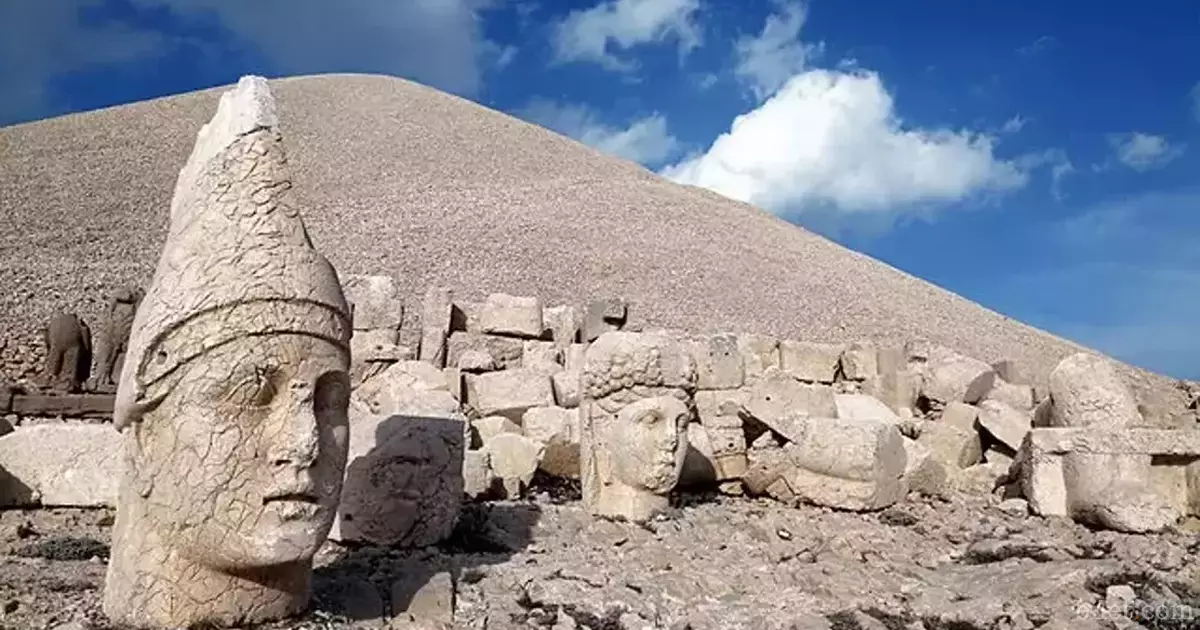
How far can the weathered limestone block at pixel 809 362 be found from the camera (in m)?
11.6

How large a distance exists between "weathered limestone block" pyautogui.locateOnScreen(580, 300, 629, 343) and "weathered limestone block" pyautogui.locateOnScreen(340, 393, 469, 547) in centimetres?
731

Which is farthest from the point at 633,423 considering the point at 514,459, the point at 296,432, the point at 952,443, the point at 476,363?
the point at 476,363

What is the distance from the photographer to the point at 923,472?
9094mm

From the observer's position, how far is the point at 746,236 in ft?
108

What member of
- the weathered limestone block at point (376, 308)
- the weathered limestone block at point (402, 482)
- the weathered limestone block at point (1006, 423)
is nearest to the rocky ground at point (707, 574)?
the weathered limestone block at point (402, 482)

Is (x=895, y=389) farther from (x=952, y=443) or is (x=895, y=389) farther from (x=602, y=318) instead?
(x=602, y=318)

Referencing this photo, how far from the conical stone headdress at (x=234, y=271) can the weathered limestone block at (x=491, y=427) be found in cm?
495

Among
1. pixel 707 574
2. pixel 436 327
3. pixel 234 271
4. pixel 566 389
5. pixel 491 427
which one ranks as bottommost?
pixel 707 574

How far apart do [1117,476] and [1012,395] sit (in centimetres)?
382

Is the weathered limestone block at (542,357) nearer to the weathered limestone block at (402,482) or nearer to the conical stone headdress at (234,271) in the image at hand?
the weathered limestone block at (402,482)

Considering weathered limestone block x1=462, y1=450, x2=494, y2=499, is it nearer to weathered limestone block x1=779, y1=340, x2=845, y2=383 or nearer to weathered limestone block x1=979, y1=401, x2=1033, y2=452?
weathered limestone block x1=779, y1=340, x2=845, y2=383

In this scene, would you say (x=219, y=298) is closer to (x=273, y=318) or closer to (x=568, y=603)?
(x=273, y=318)

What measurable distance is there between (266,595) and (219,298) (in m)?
1.20

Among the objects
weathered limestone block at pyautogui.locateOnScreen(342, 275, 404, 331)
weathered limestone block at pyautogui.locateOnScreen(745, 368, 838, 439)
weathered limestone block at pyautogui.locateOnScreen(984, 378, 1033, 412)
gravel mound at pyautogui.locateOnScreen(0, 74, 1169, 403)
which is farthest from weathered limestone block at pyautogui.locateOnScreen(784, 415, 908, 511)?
gravel mound at pyautogui.locateOnScreen(0, 74, 1169, 403)
